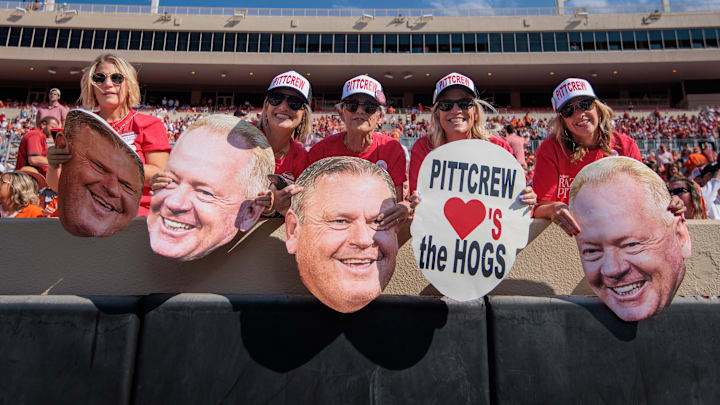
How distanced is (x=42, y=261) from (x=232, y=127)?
1.25m

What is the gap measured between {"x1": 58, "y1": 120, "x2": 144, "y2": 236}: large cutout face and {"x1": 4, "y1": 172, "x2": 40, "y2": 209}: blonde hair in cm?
189

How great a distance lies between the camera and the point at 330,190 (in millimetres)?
1729

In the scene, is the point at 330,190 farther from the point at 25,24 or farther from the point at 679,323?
the point at 25,24

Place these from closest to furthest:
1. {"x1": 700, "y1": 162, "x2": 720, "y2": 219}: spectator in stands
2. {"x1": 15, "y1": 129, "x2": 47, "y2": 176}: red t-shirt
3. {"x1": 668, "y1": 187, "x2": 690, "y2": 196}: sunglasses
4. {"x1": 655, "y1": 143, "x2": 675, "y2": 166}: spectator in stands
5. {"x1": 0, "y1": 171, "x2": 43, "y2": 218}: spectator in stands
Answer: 1. {"x1": 668, "y1": 187, "x2": 690, "y2": 196}: sunglasses
2. {"x1": 0, "y1": 171, "x2": 43, "y2": 218}: spectator in stands
3. {"x1": 700, "y1": 162, "x2": 720, "y2": 219}: spectator in stands
4. {"x1": 15, "y1": 129, "x2": 47, "y2": 176}: red t-shirt
5. {"x1": 655, "y1": 143, "x2": 675, "y2": 166}: spectator in stands

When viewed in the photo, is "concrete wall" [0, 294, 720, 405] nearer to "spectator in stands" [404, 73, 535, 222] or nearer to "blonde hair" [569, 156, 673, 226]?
"blonde hair" [569, 156, 673, 226]

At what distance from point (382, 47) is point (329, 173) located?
30672 millimetres

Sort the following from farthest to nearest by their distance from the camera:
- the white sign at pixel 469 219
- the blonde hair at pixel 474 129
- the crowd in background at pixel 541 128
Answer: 1. the crowd in background at pixel 541 128
2. the blonde hair at pixel 474 129
3. the white sign at pixel 469 219

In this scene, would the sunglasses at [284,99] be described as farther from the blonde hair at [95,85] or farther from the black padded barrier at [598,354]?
the black padded barrier at [598,354]

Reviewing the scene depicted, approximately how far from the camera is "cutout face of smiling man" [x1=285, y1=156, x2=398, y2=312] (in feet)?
5.30

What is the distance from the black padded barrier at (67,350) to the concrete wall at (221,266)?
0.36 metres

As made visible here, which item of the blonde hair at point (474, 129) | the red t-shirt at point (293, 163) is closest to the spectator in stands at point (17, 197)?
the red t-shirt at point (293, 163)

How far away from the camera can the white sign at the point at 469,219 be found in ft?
5.42

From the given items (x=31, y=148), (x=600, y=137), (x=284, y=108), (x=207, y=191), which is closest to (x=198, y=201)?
(x=207, y=191)

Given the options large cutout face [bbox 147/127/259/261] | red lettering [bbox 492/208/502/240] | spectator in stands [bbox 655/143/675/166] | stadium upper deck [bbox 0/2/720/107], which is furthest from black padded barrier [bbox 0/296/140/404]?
stadium upper deck [bbox 0/2/720/107]
